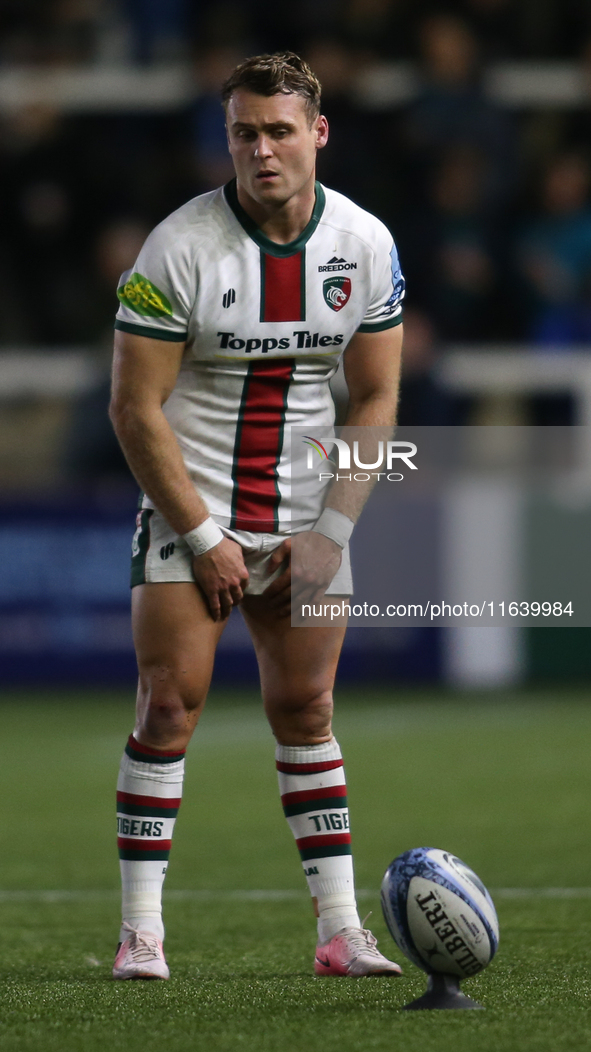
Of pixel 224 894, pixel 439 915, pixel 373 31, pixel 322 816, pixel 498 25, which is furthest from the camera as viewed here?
pixel 498 25

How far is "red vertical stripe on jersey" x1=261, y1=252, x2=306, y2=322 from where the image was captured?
3855 millimetres

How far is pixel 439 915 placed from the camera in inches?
133

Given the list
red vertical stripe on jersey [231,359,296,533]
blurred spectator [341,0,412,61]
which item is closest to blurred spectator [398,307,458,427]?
blurred spectator [341,0,412,61]

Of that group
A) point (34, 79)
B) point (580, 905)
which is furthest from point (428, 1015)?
point (34, 79)

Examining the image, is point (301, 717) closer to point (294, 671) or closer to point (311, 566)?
point (294, 671)

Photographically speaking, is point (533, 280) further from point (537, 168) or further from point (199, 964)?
point (199, 964)

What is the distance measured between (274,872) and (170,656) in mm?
1953

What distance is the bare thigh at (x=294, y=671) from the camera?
13.1 feet

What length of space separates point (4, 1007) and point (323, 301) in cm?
169

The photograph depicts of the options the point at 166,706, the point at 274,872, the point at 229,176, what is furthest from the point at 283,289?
the point at 229,176

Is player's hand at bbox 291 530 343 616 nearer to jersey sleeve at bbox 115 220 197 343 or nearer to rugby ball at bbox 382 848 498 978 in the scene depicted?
jersey sleeve at bbox 115 220 197 343

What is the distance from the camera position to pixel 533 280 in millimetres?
11227

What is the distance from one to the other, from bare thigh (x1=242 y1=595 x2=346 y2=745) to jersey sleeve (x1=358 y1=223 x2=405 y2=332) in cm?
71

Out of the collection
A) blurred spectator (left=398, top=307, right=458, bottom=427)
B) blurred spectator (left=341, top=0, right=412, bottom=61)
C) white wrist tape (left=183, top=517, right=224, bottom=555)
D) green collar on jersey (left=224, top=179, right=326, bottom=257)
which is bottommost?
white wrist tape (left=183, top=517, right=224, bottom=555)
